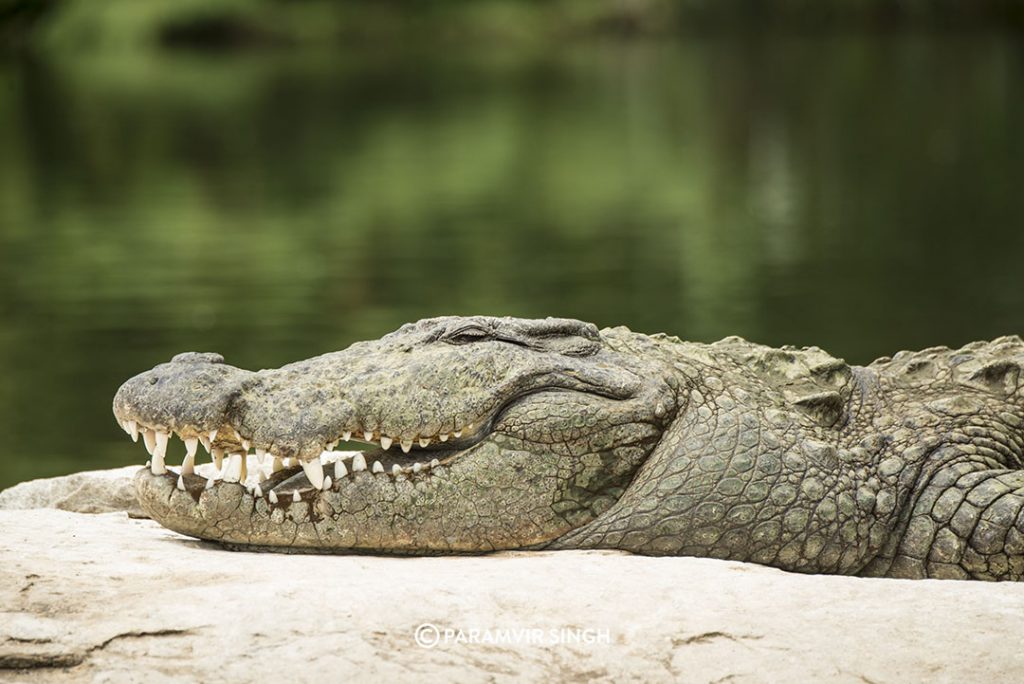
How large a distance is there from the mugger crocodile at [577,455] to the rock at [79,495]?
4.11 feet

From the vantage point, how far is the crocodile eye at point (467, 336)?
4.52 meters

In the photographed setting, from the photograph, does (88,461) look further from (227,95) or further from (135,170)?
(227,95)

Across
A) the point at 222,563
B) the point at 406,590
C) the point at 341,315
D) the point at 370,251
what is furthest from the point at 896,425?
the point at 370,251

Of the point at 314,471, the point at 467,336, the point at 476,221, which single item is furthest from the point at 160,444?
the point at 476,221

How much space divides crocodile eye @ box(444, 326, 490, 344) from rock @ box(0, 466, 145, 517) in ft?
5.20

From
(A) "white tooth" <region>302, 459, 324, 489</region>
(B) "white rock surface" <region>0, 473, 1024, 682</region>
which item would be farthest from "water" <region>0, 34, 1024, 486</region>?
(B) "white rock surface" <region>0, 473, 1024, 682</region>

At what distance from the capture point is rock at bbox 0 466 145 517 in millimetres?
Result: 5535

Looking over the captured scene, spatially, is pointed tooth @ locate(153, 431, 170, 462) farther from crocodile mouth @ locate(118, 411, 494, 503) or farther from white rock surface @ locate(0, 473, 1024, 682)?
white rock surface @ locate(0, 473, 1024, 682)

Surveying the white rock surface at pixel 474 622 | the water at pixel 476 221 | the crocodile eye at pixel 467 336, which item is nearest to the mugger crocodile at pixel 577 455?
the crocodile eye at pixel 467 336

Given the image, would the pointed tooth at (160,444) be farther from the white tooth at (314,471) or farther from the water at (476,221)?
the water at (476,221)

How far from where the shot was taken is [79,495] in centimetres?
557

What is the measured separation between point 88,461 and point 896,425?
19.1ft

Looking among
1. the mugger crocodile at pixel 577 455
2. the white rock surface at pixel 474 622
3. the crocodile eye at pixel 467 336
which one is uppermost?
the crocodile eye at pixel 467 336

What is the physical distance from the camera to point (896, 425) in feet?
15.7
